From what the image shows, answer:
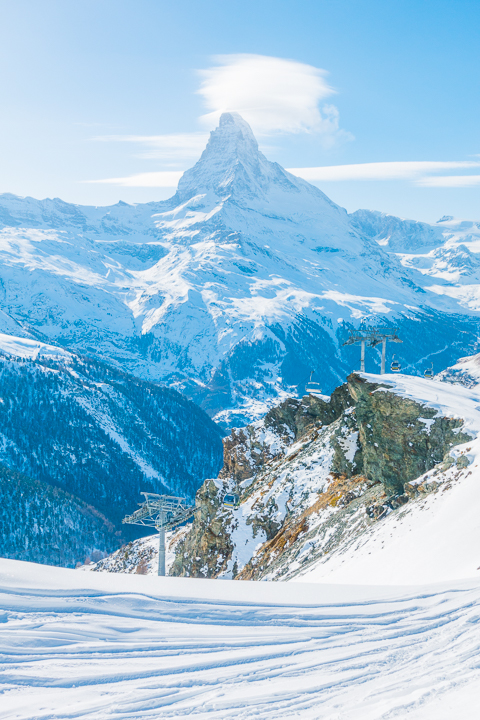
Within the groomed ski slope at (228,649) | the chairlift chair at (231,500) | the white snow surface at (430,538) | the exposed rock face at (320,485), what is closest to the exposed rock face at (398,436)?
the exposed rock face at (320,485)

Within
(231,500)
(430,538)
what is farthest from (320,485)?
(430,538)

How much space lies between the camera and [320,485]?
1682 inches

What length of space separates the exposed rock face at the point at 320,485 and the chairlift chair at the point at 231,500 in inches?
25.2

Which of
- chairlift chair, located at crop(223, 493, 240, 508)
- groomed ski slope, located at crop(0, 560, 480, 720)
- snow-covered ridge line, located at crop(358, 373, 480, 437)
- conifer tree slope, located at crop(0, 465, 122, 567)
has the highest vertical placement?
snow-covered ridge line, located at crop(358, 373, 480, 437)

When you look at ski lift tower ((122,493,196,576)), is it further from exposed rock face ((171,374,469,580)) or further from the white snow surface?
the white snow surface

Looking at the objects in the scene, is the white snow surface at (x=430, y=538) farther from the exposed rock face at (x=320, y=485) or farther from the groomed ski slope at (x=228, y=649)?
the groomed ski slope at (x=228, y=649)

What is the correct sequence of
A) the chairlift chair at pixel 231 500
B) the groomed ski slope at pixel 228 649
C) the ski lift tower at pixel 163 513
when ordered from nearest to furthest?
the groomed ski slope at pixel 228 649
the ski lift tower at pixel 163 513
the chairlift chair at pixel 231 500

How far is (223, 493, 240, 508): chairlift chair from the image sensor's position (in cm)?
4725

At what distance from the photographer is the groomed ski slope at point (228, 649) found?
943 cm

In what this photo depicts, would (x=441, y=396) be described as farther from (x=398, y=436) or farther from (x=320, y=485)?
(x=320, y=485)

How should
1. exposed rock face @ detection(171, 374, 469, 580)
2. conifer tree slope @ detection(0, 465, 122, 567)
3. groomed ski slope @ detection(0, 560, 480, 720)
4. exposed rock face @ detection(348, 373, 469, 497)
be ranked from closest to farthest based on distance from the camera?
1. groomed ski slope @ detection(0, 560, 480, 720)
2. exposed rock face @ detection(348, 373, 469, 497)
3. exposed rock face @ detection(171, 374, 469, 580)
4. conifer tree slope @ detection(0, 465, 122, 567)

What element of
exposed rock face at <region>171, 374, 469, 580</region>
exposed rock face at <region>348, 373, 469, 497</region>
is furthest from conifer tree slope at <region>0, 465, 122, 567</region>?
exposed rock face at <region>348, 373, 469, 497</region>

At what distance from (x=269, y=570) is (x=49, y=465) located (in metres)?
170

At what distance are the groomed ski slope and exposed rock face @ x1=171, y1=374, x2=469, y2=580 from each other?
14421 millimetres
